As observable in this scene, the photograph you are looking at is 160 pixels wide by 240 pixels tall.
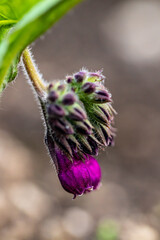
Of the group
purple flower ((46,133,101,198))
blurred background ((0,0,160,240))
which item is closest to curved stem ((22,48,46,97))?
purple flower ((46,133,101,198))

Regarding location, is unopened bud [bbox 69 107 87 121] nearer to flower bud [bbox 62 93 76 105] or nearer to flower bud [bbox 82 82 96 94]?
flower bud [bbox 62 93 76 105]

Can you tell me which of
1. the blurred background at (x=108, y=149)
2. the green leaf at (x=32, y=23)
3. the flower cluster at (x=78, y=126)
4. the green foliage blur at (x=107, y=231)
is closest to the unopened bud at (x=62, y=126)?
the flower cluster at (x=78, y=126)

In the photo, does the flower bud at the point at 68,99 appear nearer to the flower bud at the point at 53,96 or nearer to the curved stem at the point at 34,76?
the flower bud at the point at 53,96

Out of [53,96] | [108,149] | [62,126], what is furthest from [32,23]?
[108,149]

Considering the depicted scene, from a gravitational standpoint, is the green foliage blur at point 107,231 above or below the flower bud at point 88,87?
below

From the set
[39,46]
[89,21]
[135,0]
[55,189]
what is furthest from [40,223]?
[135,0]

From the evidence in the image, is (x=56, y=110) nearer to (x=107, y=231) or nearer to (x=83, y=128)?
(x=83, y=128)

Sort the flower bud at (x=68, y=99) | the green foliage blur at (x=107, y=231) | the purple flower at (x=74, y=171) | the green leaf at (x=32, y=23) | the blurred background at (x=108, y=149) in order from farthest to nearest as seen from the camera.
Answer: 1. the blurred background at (x=108, y=149)
2. the green foliage blur at (x=107, y=231)
3. the purple flower at (x=74, y=171)
4. the flower bud at (x=68, y=99)
5. the green leaf at (x=32, y=23)
